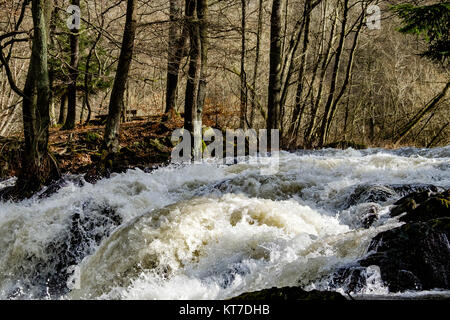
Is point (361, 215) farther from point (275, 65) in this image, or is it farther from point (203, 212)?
point (275, 65)

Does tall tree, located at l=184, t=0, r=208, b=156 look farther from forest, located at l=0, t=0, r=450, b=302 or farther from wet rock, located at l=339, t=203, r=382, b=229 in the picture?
wet rock, located at l=339, t=203, r=382, b=229

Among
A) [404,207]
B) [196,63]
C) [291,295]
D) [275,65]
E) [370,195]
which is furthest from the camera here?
[275,65]

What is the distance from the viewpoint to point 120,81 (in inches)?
363

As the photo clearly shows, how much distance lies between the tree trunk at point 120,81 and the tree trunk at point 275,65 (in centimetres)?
417

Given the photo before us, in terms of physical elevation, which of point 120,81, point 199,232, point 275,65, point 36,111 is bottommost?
point 199,232

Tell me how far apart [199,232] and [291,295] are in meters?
2.27

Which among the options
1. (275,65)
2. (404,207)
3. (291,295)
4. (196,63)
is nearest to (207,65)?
(275,65)

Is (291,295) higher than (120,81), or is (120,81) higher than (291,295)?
(120,81)

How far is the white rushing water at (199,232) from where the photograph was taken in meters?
4.08

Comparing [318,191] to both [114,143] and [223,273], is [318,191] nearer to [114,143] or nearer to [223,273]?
[223,273]

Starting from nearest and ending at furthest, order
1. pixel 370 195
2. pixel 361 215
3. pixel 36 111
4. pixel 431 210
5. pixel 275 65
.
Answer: pixel 431 210 < pixel 361 215 < pixel 370 195 < pixel 36 111 < pixel 275 65

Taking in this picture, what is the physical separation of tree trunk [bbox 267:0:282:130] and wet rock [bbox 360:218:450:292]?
26.4ft

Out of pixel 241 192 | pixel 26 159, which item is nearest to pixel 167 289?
pixel 241 192

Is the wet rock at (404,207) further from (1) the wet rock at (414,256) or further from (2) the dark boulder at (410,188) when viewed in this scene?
(1) the wet rock at (414,256)
